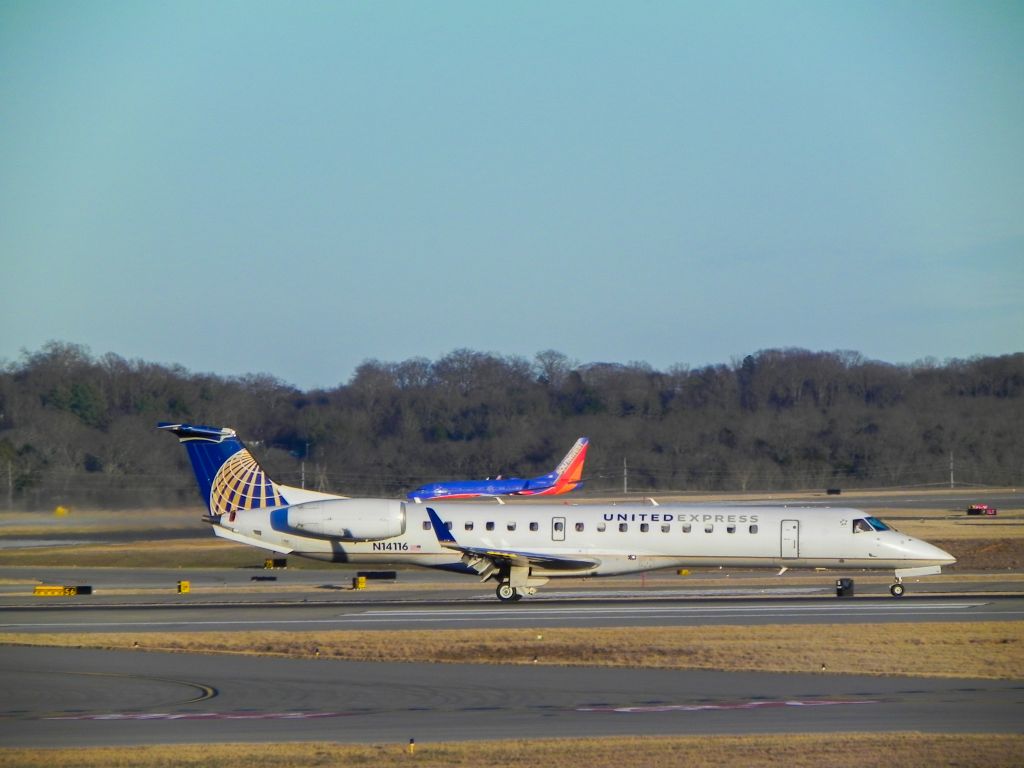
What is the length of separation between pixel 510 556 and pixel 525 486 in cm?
3301

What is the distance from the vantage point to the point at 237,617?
29156 millimetres

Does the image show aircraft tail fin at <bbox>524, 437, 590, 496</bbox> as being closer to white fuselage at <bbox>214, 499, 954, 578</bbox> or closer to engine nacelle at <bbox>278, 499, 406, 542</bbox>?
white fuselage at <bbox>214, 499, 954, 578</bbox>

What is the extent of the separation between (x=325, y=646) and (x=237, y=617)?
21.5ft

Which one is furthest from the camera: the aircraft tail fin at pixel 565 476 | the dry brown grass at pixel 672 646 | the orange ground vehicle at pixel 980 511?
the aircraft tail fin at pixel 565 476

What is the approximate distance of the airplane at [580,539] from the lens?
31.8 meters

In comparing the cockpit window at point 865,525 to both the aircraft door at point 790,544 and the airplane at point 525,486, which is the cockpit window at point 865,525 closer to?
the aircraft door at point 790,544

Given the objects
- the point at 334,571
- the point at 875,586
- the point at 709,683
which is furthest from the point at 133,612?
the point at 875,586

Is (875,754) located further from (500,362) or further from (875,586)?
(500,362)

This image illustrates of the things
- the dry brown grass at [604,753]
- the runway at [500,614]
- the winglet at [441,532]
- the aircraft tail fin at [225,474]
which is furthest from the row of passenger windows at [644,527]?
the dry brown grass at [604,753]

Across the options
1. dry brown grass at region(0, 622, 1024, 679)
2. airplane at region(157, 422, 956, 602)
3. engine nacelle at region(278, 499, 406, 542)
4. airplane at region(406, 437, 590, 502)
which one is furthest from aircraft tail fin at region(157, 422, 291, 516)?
airplane at region(406, 437, 590, 502)

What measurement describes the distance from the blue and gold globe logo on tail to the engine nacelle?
1.55 metres

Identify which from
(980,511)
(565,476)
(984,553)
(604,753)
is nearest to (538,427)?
(565,476)

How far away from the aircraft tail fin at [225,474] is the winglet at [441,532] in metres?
4.83

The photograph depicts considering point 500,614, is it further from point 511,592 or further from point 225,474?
point 225,474
